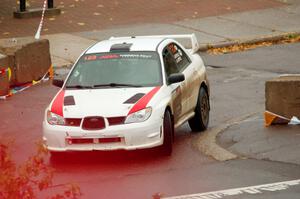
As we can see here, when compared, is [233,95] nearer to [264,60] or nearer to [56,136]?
[264,60]

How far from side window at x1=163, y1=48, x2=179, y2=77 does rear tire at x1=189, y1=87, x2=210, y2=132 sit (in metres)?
0.77

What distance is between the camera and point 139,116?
12.2 m

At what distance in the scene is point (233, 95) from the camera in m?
17.6

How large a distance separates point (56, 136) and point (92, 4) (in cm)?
1625

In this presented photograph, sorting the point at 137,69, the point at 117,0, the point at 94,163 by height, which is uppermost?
the point at 137,69

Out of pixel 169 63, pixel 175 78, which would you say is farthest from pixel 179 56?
Answer: pixel 175 78

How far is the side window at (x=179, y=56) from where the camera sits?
1423cm

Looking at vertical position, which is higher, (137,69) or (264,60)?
(137,69)

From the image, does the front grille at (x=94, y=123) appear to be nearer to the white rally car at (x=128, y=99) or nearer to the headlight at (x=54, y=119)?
the white rally car at (x=128, y=99)

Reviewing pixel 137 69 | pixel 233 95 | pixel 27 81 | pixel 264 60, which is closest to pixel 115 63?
pixel 137 69

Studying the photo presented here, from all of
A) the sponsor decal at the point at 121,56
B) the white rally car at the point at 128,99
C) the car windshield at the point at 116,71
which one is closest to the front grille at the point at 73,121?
the white rally car at the point at 128,99

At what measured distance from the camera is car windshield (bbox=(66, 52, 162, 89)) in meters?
13.2

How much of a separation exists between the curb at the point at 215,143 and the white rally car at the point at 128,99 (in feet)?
0.92

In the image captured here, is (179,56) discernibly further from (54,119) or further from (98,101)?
(54,119)
